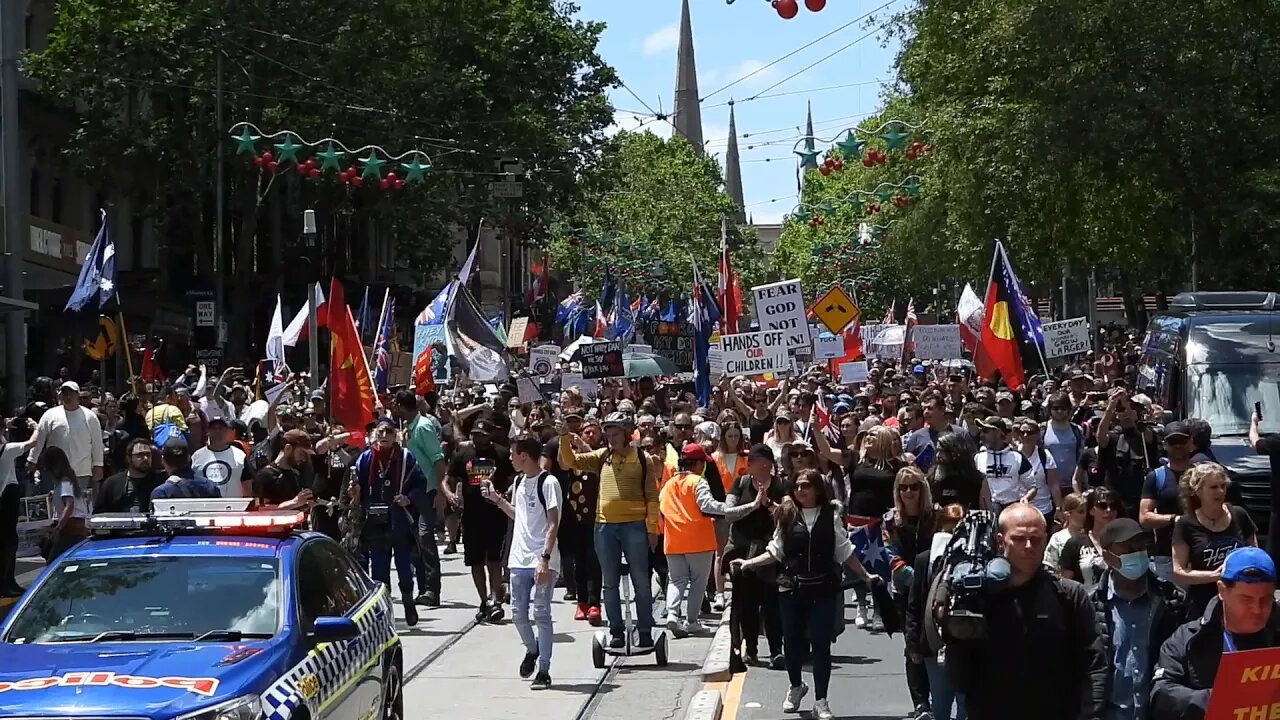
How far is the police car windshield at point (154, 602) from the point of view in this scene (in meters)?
7.71

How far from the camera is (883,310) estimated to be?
9719 centimetres

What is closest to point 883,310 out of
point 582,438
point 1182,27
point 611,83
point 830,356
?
point 611,83

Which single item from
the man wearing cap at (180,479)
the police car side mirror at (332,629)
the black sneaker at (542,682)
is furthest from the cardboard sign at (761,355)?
the police car side mirror at (332,629)

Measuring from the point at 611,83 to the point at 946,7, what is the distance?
590 inches

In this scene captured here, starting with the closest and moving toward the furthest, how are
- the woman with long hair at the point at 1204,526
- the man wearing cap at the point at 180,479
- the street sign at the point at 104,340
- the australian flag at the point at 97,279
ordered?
the woman with long hair at the point at 1204,526 → the man wearing cap at the point at 180,479 → the australian flag at the point at 97,279 → the street sign at the point at 104,340

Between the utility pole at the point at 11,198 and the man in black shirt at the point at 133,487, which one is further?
the utility pole at the point at 11,198

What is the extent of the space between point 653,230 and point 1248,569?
71374 mm

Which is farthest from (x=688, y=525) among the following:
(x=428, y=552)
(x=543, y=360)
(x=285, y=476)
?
(x=543, y=360)

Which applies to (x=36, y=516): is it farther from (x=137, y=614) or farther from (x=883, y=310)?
(x=883, y=310)

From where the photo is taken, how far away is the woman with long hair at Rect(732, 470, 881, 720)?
10.4m

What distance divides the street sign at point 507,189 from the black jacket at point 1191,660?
1275 inches

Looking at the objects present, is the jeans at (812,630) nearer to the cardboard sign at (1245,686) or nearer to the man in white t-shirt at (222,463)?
the man in white t-shirt at (222,463)

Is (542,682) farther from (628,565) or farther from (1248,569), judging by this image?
(1248,569)

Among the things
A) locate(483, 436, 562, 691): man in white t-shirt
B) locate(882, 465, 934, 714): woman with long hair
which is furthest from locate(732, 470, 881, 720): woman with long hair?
locate(483, 436, 562, 691): man in white t-shirt
